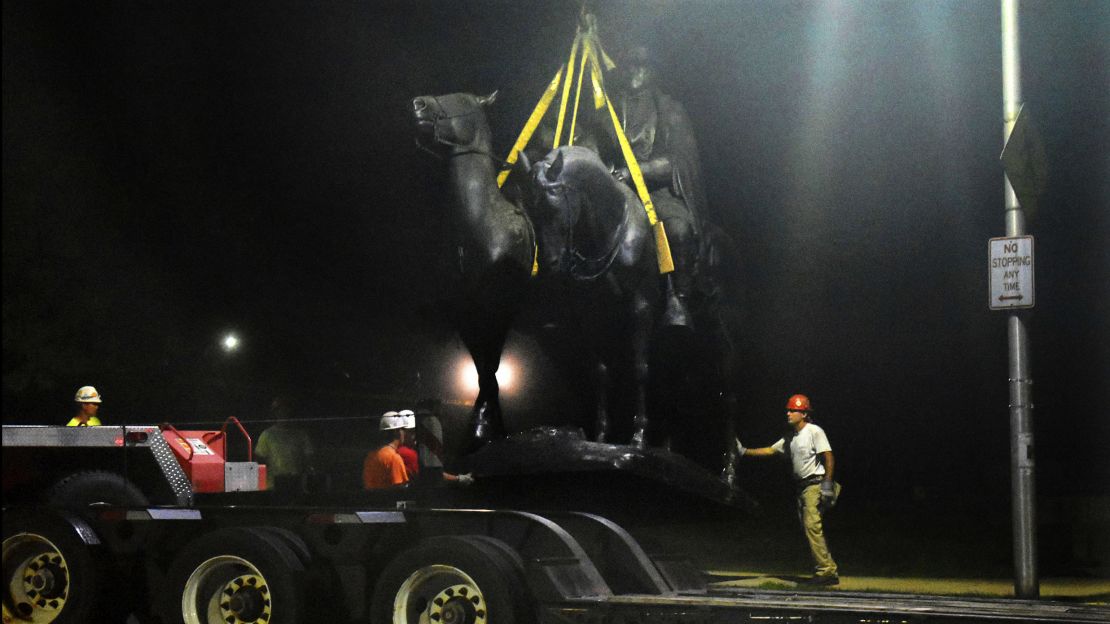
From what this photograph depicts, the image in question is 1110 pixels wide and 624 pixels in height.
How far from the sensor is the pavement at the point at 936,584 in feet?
37.6

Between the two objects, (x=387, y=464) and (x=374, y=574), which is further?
(x=387, y=464)

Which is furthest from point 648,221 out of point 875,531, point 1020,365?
point 875,531

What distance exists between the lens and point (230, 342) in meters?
18.1

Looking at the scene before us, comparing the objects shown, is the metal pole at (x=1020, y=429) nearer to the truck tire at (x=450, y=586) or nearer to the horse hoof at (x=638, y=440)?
the horse hoof at (x=638, y=440)

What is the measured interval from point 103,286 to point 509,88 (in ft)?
22.0

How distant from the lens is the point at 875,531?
1602cm

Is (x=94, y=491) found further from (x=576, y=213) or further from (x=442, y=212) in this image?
(x=576, y=213)

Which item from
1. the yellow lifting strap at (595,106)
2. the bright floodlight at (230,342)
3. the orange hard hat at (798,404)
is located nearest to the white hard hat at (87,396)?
the yellow lifting strap at (595,106)

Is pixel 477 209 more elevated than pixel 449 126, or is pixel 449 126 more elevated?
pixel 449 126

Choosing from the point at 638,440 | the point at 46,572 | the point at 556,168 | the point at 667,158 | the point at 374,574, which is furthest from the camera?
the point at 667,158

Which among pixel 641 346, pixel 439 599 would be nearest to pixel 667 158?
pixel 641 346

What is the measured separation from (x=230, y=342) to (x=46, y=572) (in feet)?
30.4

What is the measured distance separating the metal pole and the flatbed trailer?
231 centimetres

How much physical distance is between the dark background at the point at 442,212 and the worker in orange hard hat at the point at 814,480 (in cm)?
200
